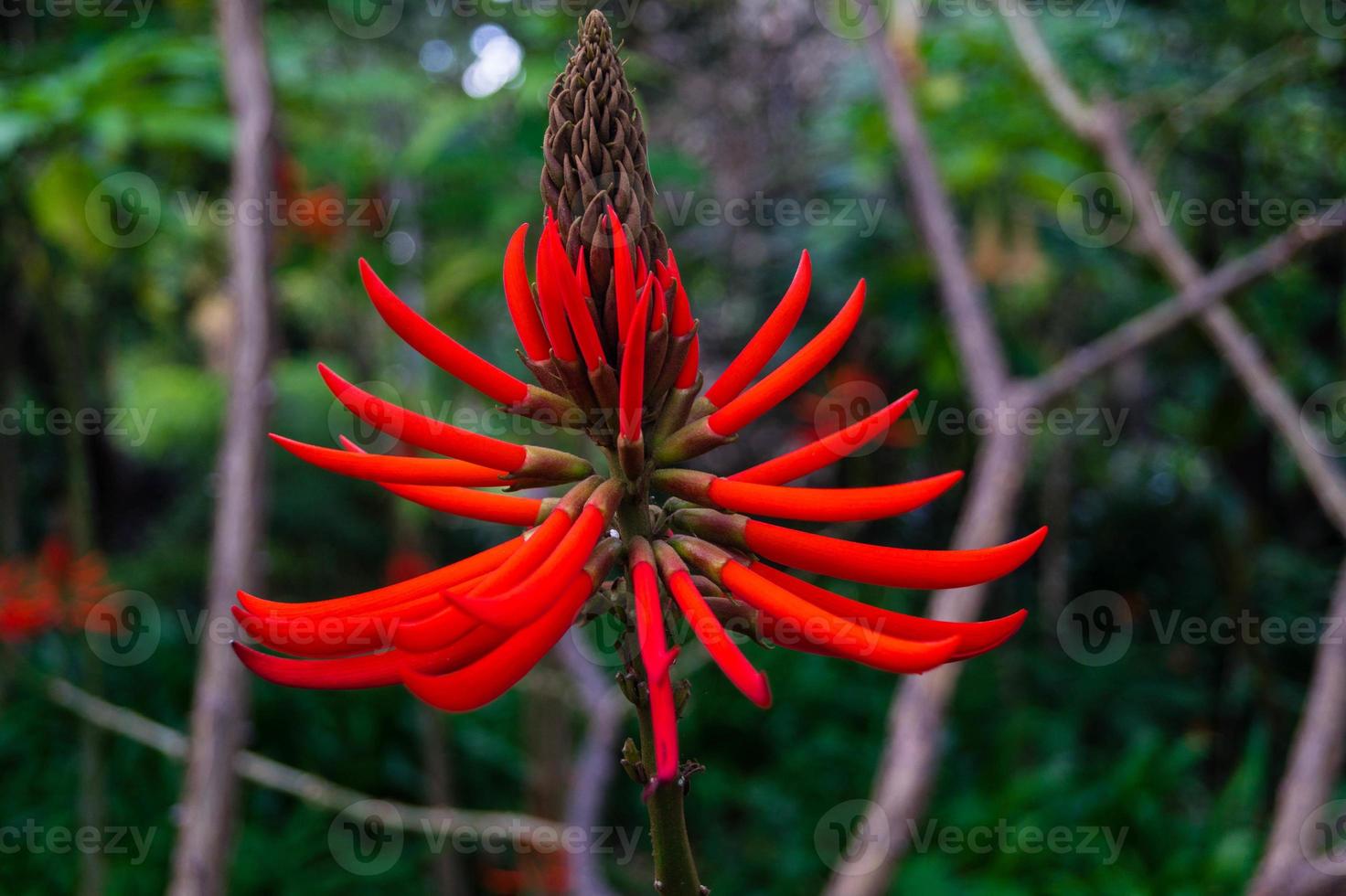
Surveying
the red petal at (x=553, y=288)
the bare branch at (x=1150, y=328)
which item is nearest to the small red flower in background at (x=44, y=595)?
the bare branch at (x=1150, y=328)

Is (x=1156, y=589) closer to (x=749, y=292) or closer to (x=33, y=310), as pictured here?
(x=749, y=292)

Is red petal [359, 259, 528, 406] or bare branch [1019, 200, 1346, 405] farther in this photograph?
bare branch [1019, 200, 1346, 405]

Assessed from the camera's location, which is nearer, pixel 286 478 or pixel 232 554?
pixel 232 554

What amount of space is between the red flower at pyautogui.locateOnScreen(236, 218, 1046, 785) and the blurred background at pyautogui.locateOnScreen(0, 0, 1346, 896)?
119cm

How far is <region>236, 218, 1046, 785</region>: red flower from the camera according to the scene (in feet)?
2.01

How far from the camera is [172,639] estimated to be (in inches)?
226

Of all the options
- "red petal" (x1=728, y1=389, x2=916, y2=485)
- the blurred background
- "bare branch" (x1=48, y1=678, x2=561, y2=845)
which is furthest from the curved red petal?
"bare branch" (x1=48, y1=678, x2=561, y2=845)

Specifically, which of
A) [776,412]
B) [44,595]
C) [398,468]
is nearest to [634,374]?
[398,468]

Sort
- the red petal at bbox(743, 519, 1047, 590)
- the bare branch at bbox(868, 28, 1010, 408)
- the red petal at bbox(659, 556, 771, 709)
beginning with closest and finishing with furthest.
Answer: the red petal at bbox(659, 556, 771, 709) → the red petal at bbox(743, 519, 1047, 590) → the bare branch at bbox(868, 28, 1010, 408)

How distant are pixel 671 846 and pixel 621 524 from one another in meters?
0.23

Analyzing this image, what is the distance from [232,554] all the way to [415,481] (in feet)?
4.11

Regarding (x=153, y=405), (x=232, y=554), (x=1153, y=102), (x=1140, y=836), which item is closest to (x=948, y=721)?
(x=1140, y=836)

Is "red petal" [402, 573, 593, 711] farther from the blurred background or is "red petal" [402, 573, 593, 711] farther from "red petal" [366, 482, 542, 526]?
the blurred background

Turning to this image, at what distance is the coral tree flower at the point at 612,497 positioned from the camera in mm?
629
